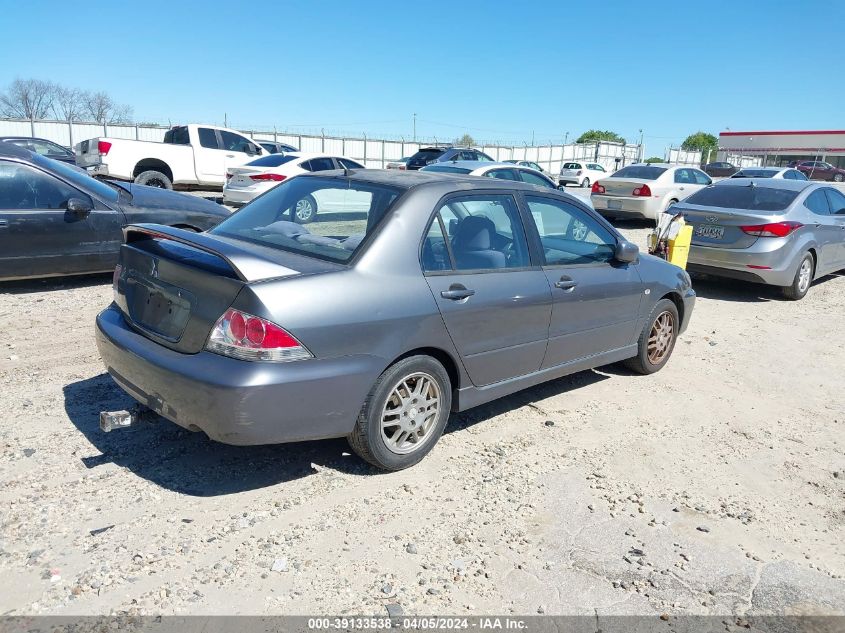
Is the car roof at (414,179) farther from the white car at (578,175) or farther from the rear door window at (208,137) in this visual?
the white car at (578,175)

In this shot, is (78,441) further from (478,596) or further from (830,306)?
(830,306)

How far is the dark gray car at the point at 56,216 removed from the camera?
6766mm

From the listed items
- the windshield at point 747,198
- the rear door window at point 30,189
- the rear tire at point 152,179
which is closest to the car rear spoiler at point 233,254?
the rear door window at point 30,189

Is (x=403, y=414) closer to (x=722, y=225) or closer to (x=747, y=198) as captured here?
(x=722, y=225)

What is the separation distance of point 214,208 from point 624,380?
5171 millimetres

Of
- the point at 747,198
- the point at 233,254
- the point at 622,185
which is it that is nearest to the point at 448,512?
the point at 233,254

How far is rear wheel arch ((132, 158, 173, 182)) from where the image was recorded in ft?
50.4

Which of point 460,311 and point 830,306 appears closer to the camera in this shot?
point 460,311

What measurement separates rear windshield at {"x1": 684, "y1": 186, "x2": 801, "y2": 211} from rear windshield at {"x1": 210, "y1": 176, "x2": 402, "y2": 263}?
705 centimetres

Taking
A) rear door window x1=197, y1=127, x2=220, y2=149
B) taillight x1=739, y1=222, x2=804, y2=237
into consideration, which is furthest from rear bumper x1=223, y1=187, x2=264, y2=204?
taillight x1=739, y1=222, x2=804, y2=237

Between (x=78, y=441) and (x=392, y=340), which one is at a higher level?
(x=392, y=340)

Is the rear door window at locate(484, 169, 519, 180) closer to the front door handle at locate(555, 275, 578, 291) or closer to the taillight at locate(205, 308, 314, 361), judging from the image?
the front door handle at locate(555, 275, 578, 291)

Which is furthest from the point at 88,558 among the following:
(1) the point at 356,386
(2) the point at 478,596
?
(2) the point at 478,596

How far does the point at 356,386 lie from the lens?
3406 mm
